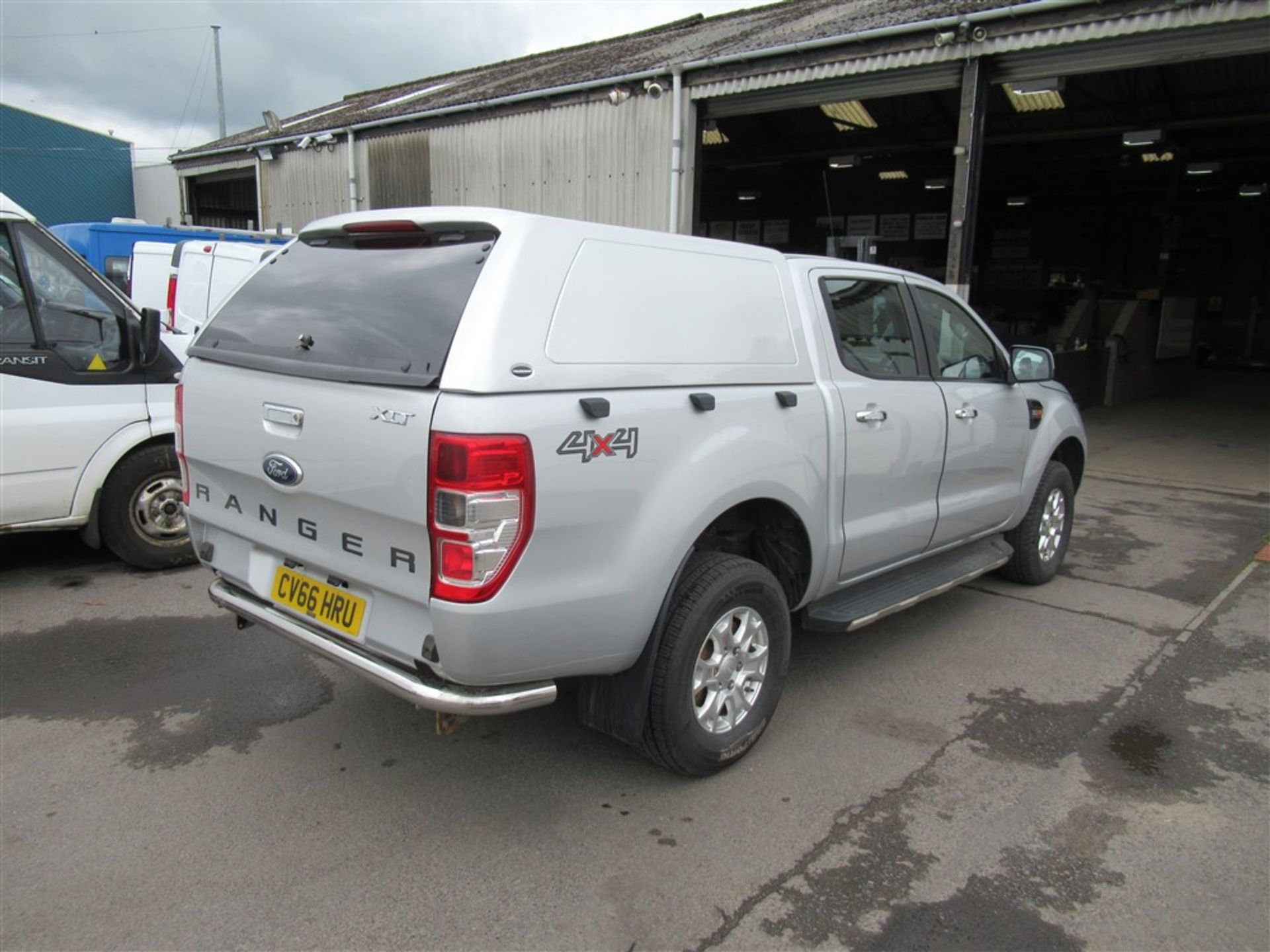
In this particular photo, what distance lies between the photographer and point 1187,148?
1767cm

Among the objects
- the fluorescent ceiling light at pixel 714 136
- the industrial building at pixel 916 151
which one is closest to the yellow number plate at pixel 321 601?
the industrial building at pixel 916 151

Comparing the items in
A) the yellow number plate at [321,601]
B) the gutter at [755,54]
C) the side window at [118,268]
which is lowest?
the yellow number plate at [321,601]

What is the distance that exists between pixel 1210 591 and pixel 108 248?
12406 mm

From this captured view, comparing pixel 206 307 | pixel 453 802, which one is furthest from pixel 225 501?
pixel 206 307

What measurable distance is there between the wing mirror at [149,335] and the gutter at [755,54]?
725cm

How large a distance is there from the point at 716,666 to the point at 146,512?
3987mm

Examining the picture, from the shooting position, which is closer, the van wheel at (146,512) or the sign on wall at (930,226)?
the van wheel at (146,512)

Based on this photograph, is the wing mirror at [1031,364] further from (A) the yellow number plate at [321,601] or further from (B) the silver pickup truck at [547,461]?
(A) the yellow number plate at [321,601]

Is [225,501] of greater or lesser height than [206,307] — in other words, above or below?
below

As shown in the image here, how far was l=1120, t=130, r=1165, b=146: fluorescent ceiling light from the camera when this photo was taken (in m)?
14.9

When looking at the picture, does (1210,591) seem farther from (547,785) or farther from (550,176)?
(550,176)

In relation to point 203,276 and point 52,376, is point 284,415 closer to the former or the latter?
point 52,376

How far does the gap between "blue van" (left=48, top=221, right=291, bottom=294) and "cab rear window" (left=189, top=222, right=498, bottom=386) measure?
340 inches

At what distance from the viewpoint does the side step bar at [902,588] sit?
389 cm
